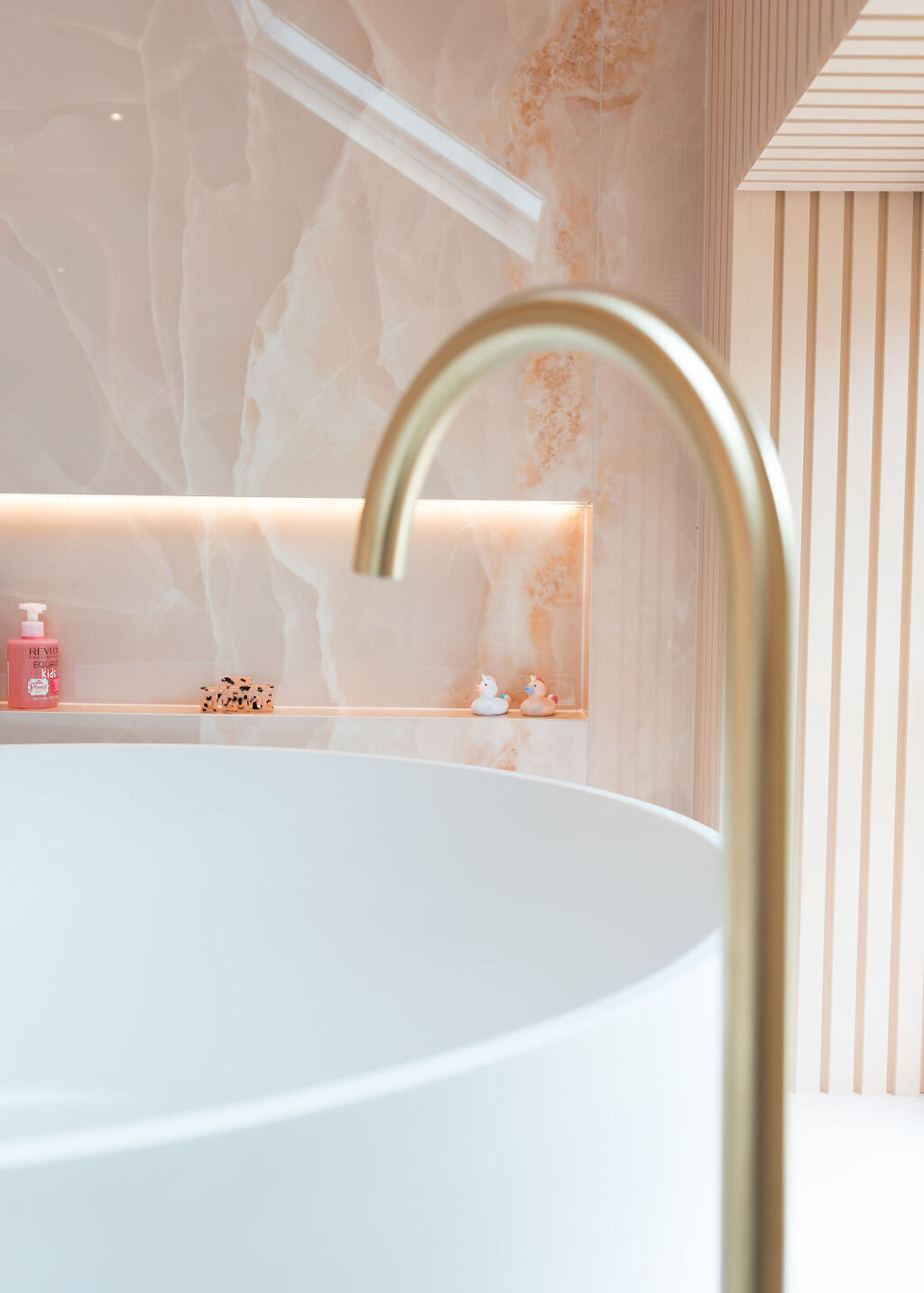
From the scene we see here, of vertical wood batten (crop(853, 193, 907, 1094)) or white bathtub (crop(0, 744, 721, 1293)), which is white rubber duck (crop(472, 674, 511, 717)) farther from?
vertical wood batten (crop(853, 193, 907, 1094))

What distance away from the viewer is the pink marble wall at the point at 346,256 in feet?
7.00

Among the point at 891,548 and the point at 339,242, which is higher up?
the point at 339,242

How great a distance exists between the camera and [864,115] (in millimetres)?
1509

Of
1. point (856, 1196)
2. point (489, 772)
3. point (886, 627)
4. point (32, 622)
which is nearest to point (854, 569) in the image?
point (886, 627)

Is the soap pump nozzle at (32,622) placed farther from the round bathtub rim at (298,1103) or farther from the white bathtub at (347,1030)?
the round bathtub rim at (298,1103)

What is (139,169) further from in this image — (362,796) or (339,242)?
(362,796)

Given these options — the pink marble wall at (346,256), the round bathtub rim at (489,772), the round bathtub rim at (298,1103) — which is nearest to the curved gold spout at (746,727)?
the round bathtub rim at (298,1103)

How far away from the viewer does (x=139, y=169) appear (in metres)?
2.17

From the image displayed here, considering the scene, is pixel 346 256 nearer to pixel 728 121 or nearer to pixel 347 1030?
pixel 728 121

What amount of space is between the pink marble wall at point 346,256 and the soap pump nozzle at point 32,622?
0.24 metres

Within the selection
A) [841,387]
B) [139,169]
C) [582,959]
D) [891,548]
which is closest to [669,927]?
[582,959]

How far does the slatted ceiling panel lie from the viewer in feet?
4.15

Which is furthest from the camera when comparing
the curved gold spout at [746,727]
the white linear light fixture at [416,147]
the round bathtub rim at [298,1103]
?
the white linear light fixture at [416,147]

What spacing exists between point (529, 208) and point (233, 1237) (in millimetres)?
2005
